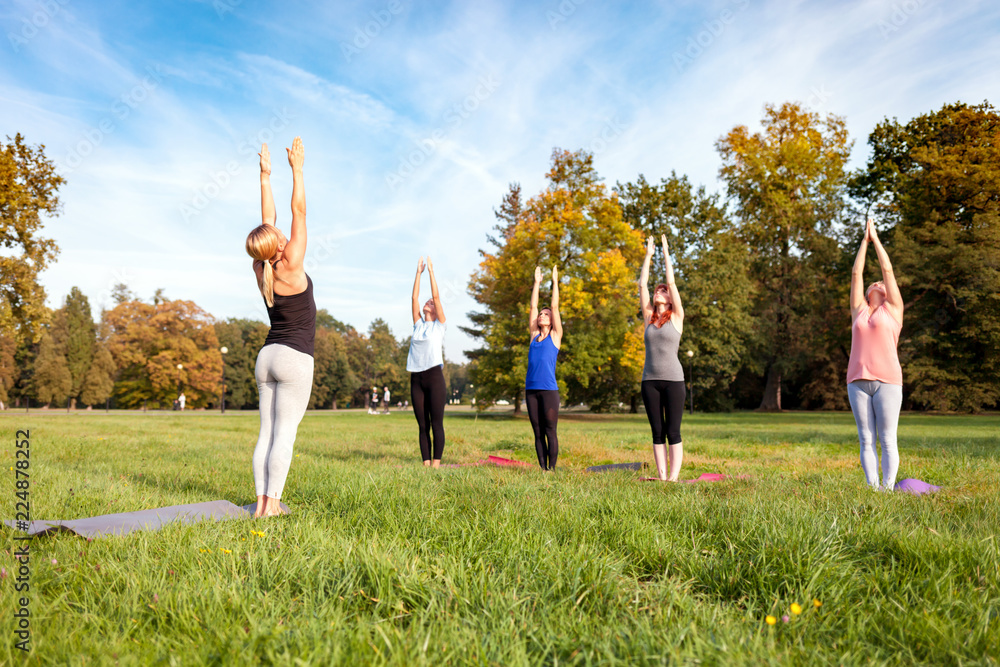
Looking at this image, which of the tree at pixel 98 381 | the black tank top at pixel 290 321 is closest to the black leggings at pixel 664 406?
the black tank top at pixel 290 321

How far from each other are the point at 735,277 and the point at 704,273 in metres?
1.86

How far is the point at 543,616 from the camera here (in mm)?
1959

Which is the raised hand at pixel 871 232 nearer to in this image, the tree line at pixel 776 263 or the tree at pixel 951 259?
the tree line at pixel 776 263

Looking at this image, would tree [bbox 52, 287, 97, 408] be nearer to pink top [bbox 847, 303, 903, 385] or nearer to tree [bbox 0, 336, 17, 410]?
tree [bbox 0, 336, 17, 410]

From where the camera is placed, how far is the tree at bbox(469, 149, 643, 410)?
70.7 ft

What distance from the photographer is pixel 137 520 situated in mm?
3248

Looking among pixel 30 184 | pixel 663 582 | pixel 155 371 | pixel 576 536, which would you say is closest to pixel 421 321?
pixel 576 536

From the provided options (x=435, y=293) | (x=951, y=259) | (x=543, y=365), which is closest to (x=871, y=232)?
(x=543, y=365)

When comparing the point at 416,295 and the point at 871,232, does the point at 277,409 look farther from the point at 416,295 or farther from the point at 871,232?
the point at 871,232

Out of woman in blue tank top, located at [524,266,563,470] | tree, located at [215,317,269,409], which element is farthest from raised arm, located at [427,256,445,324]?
tree, located at [215,317,269,409]

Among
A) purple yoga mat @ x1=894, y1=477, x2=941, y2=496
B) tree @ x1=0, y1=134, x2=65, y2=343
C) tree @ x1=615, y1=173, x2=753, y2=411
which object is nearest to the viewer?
purple yoga mat @ x1=894, y1=477, x2=941, y2=496

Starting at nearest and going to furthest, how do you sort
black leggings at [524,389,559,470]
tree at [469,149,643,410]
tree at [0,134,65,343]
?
black leggings at [524,389,559,470] < tree at [0,134,65,343] < tree at [469,149,643,410]

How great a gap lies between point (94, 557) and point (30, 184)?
19934 mm

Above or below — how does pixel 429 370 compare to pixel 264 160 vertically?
below
